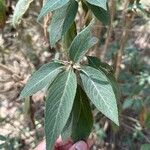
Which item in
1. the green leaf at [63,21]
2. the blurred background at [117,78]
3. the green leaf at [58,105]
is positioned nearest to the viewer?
the green leaf at [58,105]

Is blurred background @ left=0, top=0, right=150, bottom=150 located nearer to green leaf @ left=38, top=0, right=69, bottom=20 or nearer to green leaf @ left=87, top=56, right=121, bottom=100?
green leaf @ left=87, top=56, right=121, bottom=100

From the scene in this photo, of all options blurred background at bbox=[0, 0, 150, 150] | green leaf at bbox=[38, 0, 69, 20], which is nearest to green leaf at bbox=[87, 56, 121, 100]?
green leaf at bbox=[38, 0, 69, 20]

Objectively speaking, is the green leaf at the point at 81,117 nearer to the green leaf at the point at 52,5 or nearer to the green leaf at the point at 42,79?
the green leaf at the point at 42,79

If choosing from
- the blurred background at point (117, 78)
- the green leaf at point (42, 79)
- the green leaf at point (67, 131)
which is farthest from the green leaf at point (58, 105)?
the blurred background at point (117, 78)

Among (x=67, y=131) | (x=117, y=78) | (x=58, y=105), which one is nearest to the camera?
(x=58, y=105)

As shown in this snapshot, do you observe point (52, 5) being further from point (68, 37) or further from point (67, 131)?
point (67, 131)

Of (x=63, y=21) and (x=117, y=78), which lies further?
(x=117, y=78)

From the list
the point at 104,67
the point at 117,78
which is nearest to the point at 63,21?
the point at 104,67
